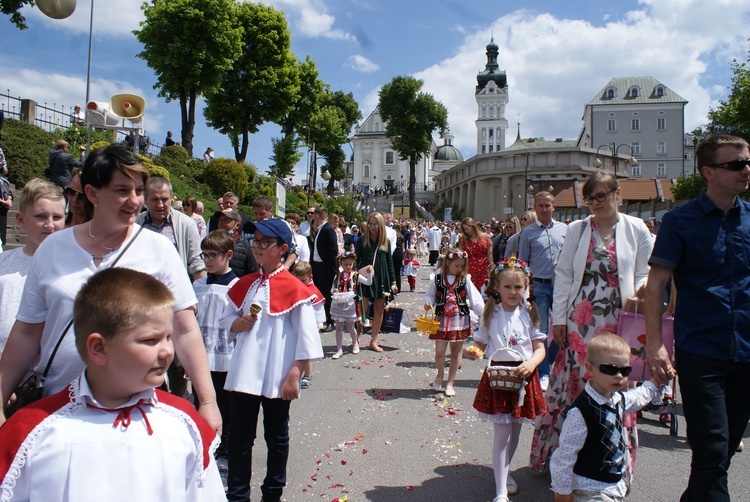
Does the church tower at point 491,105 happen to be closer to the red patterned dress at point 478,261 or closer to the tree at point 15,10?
the tree at point 15,10

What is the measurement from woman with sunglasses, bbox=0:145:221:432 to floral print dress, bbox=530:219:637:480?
9.03 feet

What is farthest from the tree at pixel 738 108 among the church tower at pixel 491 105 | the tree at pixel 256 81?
the church tower at pixel 491 105

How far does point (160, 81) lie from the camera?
32.7m

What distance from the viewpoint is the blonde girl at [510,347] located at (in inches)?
163

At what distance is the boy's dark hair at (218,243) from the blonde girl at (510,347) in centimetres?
221

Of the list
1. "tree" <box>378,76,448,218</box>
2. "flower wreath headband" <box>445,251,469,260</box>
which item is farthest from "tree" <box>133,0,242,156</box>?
"tree" <box>378,76,448,218</box>

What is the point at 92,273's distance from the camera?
239 centimetres

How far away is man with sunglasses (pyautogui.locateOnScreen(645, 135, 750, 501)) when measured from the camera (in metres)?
3.10

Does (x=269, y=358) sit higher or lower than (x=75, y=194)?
lower

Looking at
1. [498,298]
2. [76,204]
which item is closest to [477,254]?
[498,298]

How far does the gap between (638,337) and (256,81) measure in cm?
3819

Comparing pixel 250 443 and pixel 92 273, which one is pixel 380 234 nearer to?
pixel 250 443

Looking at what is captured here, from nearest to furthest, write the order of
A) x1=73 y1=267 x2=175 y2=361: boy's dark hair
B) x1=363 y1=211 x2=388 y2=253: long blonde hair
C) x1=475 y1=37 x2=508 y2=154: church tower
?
x1=73 y1=267 x2=175 y2=361: boy's dark hair
x1=363 y1=211 x2=388 y2=253: long blonde hair
x1=475 y1=37 x2=508 y2=154: church tower

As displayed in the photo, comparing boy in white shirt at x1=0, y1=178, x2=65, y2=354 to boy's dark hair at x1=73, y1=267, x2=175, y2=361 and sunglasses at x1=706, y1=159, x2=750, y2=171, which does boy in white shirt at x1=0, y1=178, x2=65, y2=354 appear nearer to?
boy's dark hair at x1=73, y1=267, x2=175, y2=361
